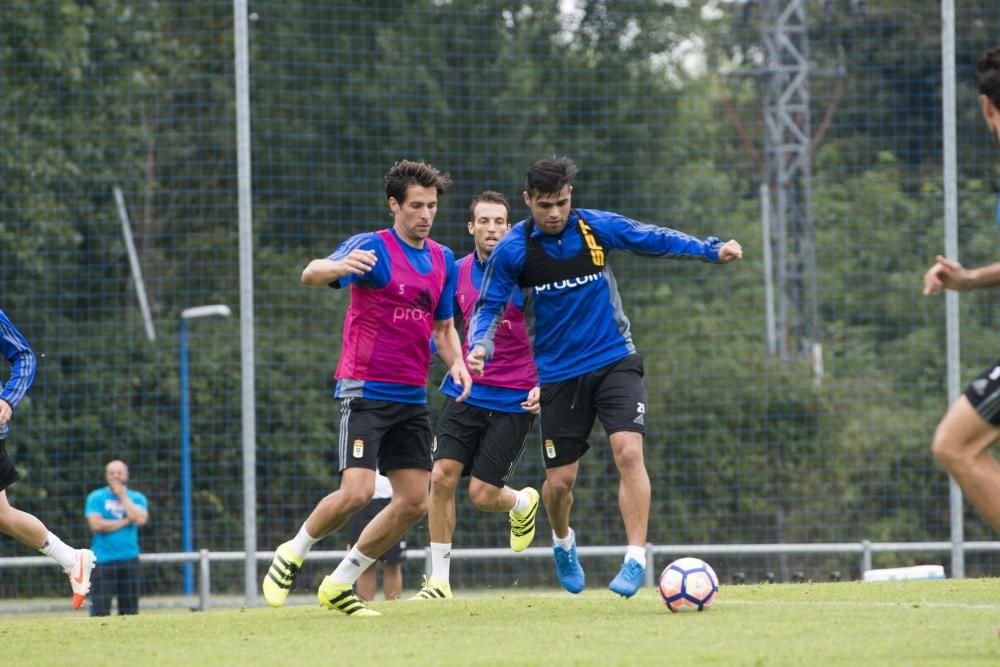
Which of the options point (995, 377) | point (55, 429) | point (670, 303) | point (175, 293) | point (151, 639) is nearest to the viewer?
point (995, 377)

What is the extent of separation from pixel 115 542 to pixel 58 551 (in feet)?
20.8

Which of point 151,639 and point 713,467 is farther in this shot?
point 713,467

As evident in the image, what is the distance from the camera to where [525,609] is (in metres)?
8.53

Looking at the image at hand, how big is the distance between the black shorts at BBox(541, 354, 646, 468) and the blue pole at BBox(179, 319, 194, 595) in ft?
33.3

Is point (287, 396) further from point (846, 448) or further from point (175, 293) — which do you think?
point (846, 448)

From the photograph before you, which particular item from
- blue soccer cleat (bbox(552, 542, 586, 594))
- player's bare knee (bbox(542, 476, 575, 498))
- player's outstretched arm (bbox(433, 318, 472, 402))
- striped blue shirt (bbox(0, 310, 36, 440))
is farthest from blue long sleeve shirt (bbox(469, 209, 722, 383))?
striped blue shirt (bbox(0, 310, 36, 440))

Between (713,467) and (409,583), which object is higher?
(713,467)

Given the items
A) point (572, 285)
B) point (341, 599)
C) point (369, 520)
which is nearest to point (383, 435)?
point (341, 599)

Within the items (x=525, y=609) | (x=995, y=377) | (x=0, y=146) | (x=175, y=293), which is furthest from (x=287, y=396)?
(x=995, y=377)

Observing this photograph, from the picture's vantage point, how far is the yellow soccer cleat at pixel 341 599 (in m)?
8.43

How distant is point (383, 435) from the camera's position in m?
A: 8.41

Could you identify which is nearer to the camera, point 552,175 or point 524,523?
point 552,175

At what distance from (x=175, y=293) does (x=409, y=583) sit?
5347mm

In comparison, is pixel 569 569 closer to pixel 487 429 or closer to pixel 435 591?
pixel 435 591
